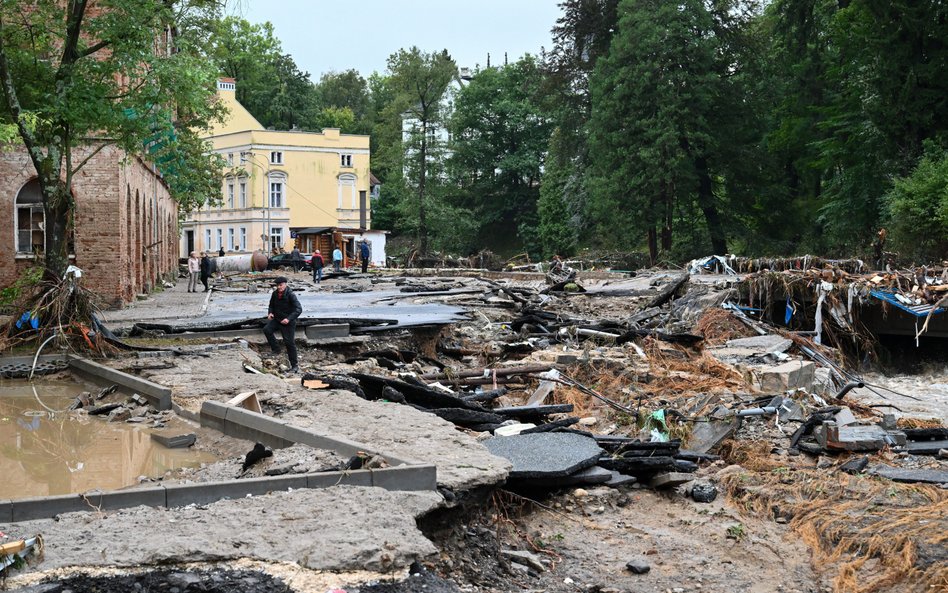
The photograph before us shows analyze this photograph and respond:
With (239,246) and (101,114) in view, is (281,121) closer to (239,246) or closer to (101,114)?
(239,246)

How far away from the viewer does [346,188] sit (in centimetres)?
7638

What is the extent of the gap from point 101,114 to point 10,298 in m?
3.63

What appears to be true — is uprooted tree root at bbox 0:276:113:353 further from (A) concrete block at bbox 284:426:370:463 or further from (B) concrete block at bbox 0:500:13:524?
(B) concrete block at bbox 0:500:13:524

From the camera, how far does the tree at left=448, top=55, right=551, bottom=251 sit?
7506 centimetres

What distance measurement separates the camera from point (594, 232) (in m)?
56.2

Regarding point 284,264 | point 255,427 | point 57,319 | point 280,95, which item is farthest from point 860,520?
point 280,95

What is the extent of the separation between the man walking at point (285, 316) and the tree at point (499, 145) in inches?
2360

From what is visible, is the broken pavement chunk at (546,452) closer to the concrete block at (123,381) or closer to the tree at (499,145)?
the concrete block at (123,381)

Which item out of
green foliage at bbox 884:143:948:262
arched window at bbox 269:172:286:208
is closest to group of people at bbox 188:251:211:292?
green foliage at bbox 884:143:948:262

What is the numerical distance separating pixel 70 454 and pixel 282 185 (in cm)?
6651

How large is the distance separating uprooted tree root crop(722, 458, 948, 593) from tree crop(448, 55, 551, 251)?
6556cm

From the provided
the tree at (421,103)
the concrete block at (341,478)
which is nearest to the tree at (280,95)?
the tree at (421,103)

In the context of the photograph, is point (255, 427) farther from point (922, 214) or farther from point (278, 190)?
point (278, 190)

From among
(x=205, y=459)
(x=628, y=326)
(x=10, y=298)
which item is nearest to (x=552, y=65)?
(x=628, y=326)
